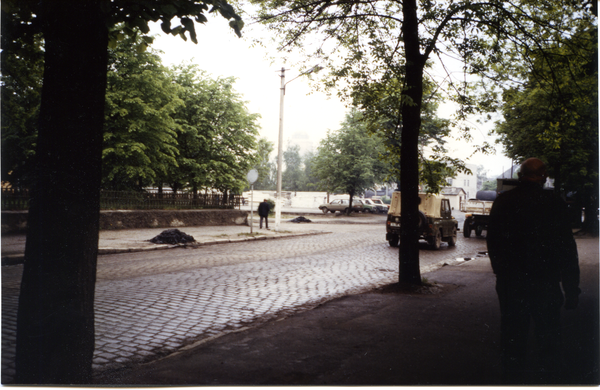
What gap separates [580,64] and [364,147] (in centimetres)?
2693

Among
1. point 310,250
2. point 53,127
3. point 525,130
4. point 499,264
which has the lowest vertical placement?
point 310,250

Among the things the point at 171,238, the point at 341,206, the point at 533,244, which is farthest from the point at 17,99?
the point at 341,206

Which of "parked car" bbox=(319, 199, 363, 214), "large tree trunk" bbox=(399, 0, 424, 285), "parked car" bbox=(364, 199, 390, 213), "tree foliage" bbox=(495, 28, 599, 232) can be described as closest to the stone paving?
"large tree trunk" bbox=(399, 0, 424, 285)

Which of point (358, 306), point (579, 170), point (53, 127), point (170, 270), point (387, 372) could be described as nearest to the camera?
point (53, 127)

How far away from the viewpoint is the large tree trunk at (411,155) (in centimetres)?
695

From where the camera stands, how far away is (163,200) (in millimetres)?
19031

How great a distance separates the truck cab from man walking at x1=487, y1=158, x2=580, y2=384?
11828 mm

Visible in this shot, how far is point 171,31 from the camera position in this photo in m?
3.57

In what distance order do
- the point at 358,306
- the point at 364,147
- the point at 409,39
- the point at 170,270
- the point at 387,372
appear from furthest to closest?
the point at 364,147
the point at 170,270
the point at 409,39
the point at 358,306
the point at 387,372

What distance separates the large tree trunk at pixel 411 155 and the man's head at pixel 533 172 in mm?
3674

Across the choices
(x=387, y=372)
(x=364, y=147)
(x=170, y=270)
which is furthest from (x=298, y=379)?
(x=364, y=147)

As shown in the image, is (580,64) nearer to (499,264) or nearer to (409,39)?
(409,39)

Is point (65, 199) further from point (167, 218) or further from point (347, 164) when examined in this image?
point (347, 164)

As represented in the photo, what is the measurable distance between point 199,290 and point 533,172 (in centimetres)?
538
